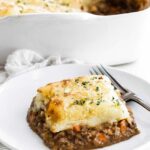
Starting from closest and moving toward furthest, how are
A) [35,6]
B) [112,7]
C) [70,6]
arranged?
[35,6] < [70,6] < [112,7]

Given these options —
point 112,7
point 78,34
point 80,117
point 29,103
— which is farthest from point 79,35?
point 80,117

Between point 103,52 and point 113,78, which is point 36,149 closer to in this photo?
point 113,78

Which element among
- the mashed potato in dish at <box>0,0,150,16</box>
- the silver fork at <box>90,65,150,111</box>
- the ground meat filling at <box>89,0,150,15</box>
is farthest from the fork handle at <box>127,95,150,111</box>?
the ground meat filling at <box>89,0,150,15</box>

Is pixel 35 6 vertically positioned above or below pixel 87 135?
above

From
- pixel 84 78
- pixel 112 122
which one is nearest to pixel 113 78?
pixel 84 78

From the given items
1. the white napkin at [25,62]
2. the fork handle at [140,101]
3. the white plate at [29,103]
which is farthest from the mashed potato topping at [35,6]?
the fork handle at [140,101]

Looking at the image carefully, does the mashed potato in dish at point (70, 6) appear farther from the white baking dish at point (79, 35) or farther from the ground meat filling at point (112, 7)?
the white baking dish at point (79, 35)

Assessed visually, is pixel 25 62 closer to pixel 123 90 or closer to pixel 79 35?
pixel 79 35
